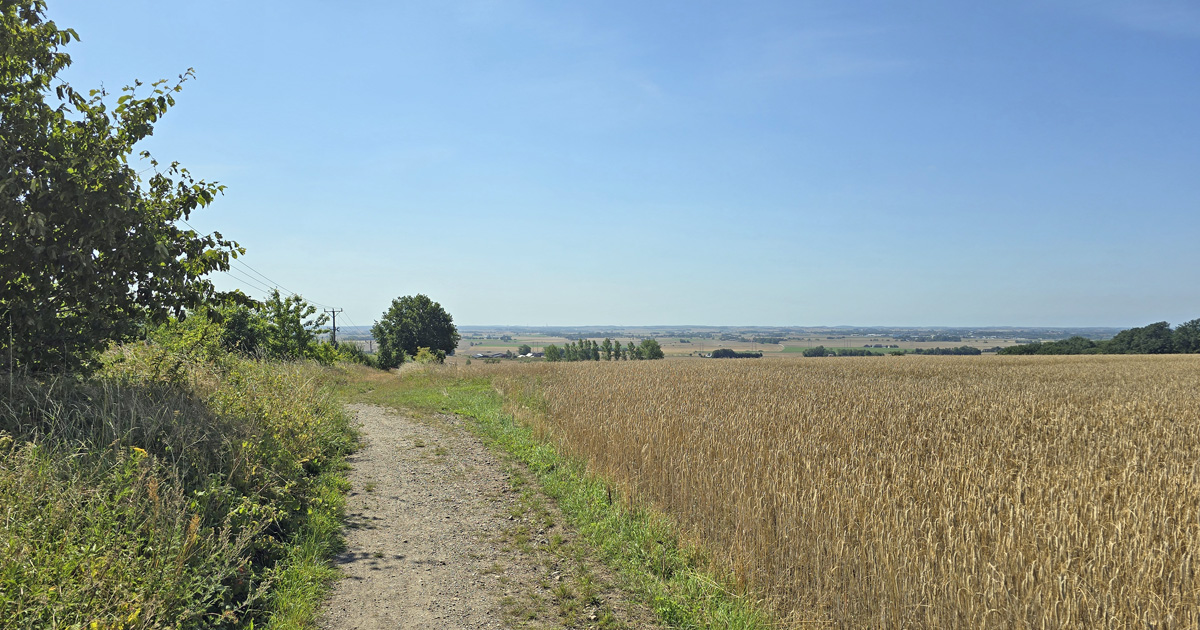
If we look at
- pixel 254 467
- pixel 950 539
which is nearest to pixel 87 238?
pixel 254 467

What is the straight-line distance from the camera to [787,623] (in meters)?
4.60

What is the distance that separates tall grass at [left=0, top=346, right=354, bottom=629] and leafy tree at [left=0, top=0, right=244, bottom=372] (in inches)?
31.2

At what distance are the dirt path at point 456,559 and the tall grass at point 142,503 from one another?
746mm

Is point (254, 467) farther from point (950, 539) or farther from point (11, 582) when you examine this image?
point (950, 539)

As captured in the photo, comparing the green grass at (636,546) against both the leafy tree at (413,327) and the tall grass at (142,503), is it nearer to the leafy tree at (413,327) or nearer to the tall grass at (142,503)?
the tall grass at (142,503)

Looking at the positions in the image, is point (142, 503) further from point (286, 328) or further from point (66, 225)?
point (286, 328)

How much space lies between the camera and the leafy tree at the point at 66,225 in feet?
23.0

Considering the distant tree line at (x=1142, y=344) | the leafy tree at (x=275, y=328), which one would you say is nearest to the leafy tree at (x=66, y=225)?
the leafy tree at (x=275, y=328)

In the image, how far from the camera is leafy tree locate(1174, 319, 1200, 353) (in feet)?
224

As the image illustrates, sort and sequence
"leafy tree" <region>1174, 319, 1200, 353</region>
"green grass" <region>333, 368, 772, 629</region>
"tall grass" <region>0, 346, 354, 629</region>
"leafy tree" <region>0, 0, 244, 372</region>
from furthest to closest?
"leafy tree" <region>1174, 319, 1200, 353</region>
"leafy tree" <region>0, 0, 244, 372</region>
"green grass" <region>333, 368, 772, 629</region>
"tall grass" <region>0, 346, 354, 629</region>

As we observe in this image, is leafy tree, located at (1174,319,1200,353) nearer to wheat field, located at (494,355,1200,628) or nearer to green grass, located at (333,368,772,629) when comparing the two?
wheat field, located at (494,355,1200,628)

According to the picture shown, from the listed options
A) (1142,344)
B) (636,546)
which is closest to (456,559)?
(636,546)

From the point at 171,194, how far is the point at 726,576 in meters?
9.62

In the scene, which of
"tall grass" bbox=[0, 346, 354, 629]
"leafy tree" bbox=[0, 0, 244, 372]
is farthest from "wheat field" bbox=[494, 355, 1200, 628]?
"leafy tree" bbox=[0, 0, 244, 372]
